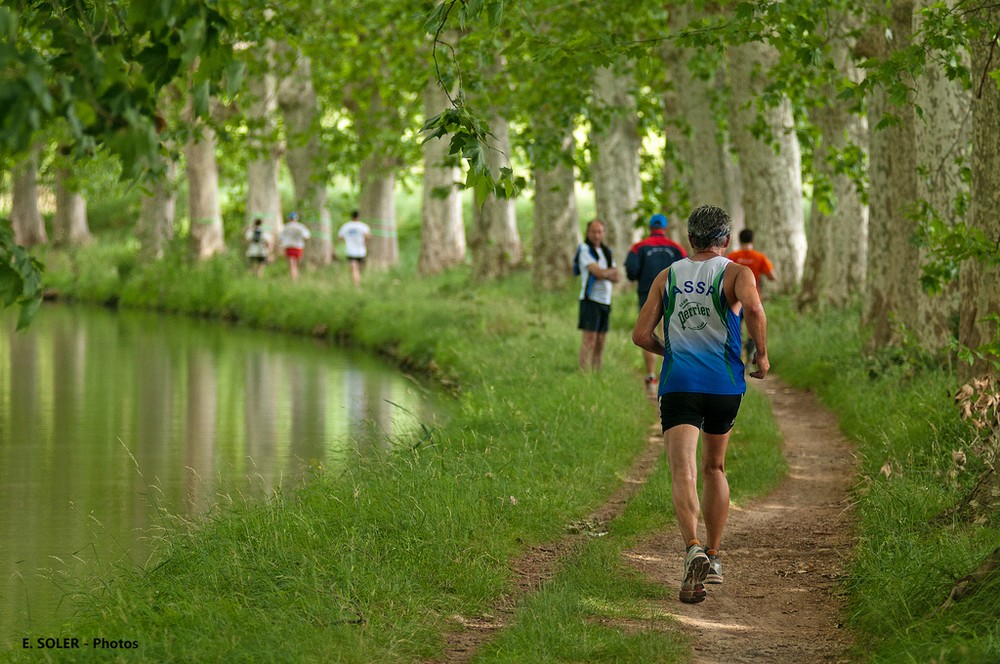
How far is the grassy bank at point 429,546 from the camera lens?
6477 millimetres

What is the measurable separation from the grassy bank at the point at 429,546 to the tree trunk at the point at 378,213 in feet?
67.4

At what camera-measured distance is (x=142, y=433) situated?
51.3ft

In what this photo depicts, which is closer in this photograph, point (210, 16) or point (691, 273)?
point (210, 16)

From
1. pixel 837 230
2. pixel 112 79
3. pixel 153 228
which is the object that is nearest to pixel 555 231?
pixel 837 230

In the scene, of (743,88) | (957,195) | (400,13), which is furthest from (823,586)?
(400,13)

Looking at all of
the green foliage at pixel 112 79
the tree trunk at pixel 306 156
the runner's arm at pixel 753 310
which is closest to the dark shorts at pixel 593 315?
the runner's arm at pixel 753 310

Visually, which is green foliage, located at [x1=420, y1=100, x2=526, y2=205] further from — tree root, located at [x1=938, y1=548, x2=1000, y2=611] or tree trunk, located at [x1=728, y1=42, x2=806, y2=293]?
tree trunk, located at [x1=728, y1=42, x2=806, y2=293]

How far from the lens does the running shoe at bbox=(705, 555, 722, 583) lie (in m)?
7.50

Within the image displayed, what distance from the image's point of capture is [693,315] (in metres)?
7.34

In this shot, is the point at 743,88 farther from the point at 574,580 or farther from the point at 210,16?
the point at 210,16

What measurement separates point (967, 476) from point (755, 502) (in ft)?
5.57

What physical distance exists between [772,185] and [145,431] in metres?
12.2

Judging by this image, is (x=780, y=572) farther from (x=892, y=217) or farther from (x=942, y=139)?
(x=892, y=217)

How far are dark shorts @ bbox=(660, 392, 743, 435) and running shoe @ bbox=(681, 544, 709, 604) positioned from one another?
0.68 metres
